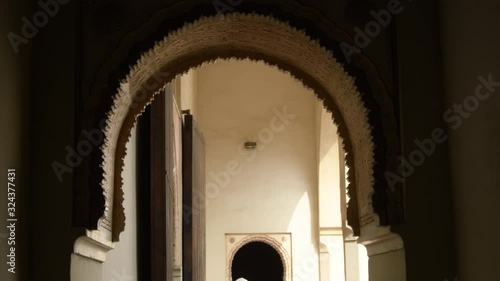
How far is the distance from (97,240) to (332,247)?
26.0 feet

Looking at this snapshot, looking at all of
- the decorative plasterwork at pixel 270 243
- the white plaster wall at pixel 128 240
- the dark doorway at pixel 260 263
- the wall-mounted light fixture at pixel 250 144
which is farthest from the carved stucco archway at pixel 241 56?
the dark doorway at pixel 260 263

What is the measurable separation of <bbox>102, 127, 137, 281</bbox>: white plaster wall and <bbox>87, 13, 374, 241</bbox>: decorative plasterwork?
72 cm

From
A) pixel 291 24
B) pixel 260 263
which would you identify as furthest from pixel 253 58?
pixel 260 263

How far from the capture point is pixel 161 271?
15.9 feet

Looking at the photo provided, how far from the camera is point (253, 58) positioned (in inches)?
154

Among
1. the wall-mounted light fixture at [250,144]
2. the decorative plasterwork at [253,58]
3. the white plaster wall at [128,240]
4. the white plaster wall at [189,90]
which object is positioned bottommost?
the white plaster wall at [128,240]

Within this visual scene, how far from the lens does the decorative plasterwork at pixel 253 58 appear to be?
3287 mm

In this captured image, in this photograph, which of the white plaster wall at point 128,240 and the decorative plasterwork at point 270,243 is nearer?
the white plaster wall at point 128,240

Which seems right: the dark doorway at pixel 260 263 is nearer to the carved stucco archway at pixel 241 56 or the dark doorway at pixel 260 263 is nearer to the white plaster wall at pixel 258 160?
the white plaster wall at pixel 258 160

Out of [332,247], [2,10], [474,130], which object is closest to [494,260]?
[474,130]

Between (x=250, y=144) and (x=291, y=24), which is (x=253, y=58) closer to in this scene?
(x=291, y=24)

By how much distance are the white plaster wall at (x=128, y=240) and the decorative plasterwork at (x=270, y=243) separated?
20.6 ft

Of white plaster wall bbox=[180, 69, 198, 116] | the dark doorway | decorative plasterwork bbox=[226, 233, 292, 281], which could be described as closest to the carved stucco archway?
white plaster wall bbox=[180, 69, 198, 116]

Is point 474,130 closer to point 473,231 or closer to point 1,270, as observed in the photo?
point 473,231
